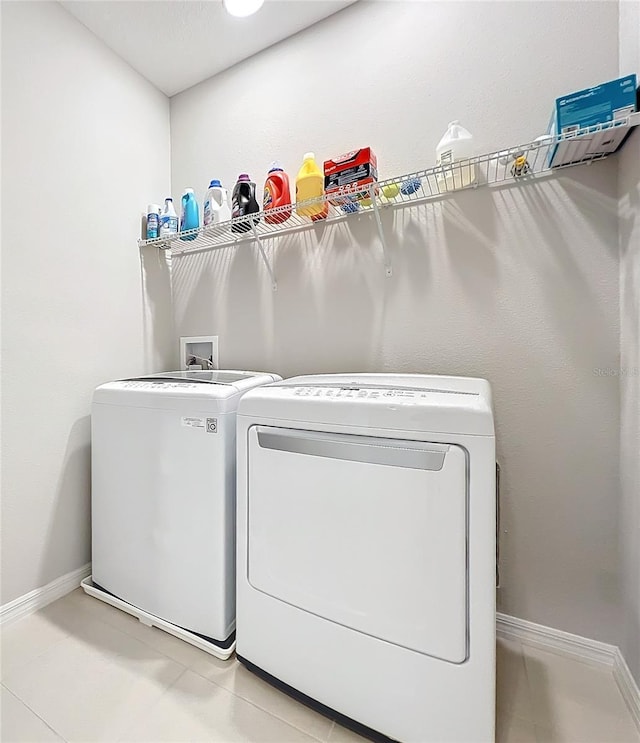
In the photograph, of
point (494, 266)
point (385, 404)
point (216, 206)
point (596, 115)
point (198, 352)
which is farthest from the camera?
point (198, 352)

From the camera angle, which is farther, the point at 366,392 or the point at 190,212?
the point at 190,212

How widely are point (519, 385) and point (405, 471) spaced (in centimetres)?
69

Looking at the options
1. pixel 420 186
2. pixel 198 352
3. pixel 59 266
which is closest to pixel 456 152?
pixel 420 186

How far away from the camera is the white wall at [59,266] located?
1376mm

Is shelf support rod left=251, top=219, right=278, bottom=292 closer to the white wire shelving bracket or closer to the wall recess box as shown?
the white wire shelving bracket

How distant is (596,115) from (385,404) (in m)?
1.02

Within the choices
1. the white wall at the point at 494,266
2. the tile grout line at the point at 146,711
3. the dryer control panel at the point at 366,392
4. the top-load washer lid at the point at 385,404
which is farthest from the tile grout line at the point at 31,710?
the white wall at the point at 494,266

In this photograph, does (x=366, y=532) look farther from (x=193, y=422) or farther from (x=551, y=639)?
(x=551, y=639)

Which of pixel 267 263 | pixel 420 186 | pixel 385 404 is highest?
pixel 420 186

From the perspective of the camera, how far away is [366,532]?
2.93ft

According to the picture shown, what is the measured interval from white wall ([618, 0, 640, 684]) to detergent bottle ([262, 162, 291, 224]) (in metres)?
1.17

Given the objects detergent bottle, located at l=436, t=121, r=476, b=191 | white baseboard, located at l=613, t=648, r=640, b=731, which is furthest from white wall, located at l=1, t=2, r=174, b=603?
white baseboard, located at l=613, t=648, r=640, b=731

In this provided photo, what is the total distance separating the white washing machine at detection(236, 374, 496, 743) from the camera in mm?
799

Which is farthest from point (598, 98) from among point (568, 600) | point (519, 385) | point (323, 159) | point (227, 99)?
point (227, 99)
